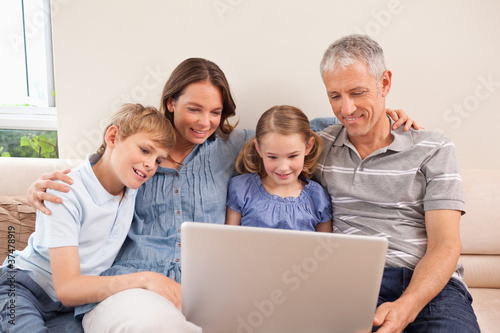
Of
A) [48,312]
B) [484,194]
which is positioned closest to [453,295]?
[484,194]

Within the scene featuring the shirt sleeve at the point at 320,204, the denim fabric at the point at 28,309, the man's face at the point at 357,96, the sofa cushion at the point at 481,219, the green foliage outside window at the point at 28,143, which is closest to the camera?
the denim fabric at the point at 28,309

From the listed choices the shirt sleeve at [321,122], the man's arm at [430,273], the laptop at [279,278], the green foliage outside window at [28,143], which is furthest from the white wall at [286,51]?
the laptop at [279,278]

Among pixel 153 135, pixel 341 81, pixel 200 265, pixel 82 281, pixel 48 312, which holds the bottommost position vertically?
pixel 48 312

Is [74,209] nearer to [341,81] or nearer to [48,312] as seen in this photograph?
[48,312]

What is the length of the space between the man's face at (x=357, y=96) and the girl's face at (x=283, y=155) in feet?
0.59

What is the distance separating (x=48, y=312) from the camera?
4.31 ft

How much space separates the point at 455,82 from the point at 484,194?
51 centimetres

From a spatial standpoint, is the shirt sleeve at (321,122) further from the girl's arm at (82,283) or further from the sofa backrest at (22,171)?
the sofa backrest at (22,171)

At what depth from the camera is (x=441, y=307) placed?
133cm

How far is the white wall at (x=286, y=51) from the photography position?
6.13 feet

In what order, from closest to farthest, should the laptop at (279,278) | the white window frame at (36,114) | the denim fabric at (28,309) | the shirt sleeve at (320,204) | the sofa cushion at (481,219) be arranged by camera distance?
the laptop at (279,278)
the denim fabric at (28,309)
the shirt sleeve at (320,204)
the sofa cushion at (481,219)
the white window frame at (36,114)

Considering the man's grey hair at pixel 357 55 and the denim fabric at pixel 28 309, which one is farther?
the man's grey hair at pixel 357 55

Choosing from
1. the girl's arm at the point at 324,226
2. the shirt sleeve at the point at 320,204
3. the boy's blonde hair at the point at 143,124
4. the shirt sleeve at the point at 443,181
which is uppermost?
the boy's blonde hair at the point at 143,124

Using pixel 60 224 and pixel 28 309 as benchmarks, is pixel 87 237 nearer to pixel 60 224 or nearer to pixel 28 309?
pixel 60 224
